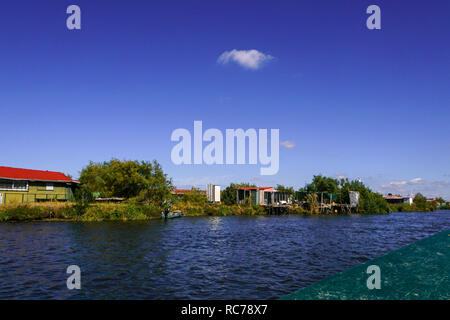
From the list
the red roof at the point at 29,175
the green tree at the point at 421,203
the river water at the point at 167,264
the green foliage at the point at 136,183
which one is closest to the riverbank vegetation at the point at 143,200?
the green foliage at the point at 136,183

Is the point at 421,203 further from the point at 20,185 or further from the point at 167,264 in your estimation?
the point at 20,185

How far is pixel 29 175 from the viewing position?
51.1 m

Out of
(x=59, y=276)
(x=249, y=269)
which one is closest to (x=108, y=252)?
(x=59, y=276)

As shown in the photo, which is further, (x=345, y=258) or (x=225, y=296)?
(x=345, y=258)

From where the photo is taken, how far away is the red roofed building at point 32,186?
156ft

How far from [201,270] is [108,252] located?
332 inches

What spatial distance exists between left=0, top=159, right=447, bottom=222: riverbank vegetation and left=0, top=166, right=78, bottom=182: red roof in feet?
16.7

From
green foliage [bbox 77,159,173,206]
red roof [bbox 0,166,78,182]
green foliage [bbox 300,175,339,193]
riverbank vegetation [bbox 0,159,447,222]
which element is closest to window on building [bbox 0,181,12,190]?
red roof [bbox 0,166,78,182]

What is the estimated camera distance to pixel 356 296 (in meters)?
7.74

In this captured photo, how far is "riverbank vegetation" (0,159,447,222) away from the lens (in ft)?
150

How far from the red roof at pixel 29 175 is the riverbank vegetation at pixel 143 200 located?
16.7 ft

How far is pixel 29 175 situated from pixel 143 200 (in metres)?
19.3

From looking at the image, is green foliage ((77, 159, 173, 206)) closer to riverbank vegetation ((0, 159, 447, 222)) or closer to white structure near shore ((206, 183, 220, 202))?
riverbank vegetation ((0, 159, 447, 222))
